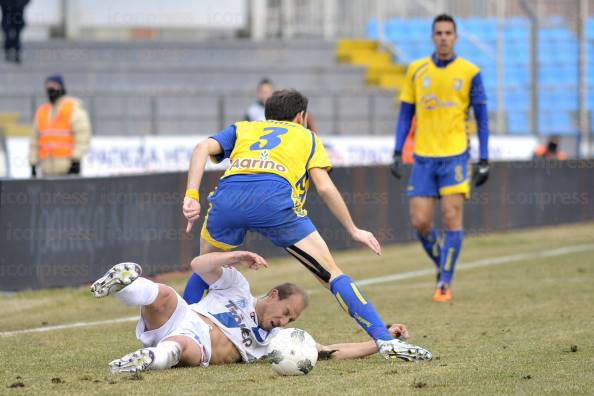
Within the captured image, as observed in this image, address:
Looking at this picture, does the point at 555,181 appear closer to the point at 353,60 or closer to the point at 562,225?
the point at 562,225

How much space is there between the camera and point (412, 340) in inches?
359

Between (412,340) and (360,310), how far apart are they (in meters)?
1.39

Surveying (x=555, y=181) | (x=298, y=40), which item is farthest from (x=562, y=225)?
(x=298, y=40)

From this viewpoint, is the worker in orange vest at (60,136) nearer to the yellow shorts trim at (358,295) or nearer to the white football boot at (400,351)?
the yellow shorts trim at (358,295)

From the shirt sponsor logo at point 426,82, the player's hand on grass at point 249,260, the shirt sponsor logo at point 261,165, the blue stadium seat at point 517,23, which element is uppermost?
the blue stadium seat at point 517,23

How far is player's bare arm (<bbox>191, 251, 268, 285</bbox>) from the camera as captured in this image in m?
7.60

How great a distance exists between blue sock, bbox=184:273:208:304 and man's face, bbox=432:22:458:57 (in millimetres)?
4328

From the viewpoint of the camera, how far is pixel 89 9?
28.0 metres

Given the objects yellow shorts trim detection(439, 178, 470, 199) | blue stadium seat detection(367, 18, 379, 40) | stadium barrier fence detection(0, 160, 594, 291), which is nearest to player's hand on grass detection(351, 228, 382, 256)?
yellow shorts trim detection(439, 178, 470, 199)

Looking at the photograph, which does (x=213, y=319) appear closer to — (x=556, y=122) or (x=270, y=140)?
(x=270, y=140)

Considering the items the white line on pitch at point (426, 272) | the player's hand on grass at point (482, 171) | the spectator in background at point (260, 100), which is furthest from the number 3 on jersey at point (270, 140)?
the spectator in background at point (260, 100)

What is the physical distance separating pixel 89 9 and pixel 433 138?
1729cm

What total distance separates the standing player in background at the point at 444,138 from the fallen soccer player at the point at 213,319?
13.0ft

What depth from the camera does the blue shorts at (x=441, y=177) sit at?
1189 cm
